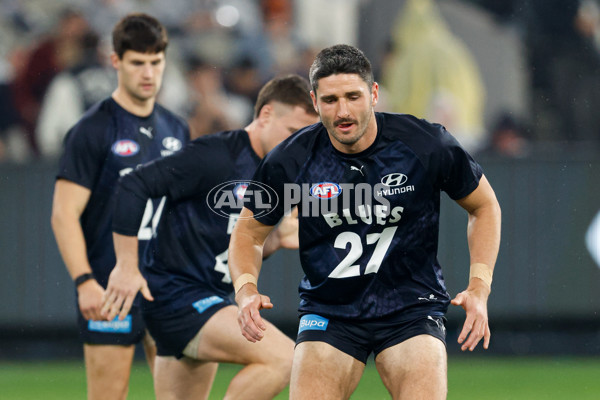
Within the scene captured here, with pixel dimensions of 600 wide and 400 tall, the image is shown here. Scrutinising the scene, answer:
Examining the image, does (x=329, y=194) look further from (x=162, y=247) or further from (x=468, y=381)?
(x=468, y=381)

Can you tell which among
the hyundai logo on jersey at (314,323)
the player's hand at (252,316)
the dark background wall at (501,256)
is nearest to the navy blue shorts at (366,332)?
the hyundai logo on jersey at (314,323)

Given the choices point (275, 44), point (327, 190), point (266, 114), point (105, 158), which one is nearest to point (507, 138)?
point (275, 44)

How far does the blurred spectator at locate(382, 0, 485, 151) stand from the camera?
442 inches

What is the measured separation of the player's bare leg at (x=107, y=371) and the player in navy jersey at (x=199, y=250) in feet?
0.80

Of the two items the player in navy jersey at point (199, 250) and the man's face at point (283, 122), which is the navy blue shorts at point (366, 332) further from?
the man's face at point (283, 122)

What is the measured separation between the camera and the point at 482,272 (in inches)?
202

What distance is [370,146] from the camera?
521 cm

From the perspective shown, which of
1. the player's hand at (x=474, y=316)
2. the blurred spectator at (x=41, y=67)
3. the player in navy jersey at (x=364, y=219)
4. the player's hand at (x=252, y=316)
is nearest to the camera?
the player's hand at (x=474, y=316)

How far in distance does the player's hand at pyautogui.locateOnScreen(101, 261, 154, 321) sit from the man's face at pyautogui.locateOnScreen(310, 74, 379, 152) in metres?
1.60

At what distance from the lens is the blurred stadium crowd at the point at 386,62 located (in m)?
11.1

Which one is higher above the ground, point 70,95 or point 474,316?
point 70,95

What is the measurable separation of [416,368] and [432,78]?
6.78 m

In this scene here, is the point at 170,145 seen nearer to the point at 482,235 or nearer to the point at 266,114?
the point at 266,114

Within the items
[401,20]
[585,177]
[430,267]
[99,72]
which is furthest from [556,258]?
[430,267]
